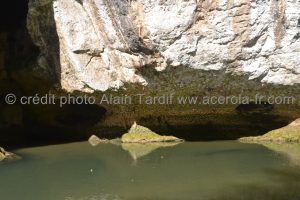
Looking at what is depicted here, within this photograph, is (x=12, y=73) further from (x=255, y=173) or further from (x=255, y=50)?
(x=255, y=173)

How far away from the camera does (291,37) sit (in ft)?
48.6

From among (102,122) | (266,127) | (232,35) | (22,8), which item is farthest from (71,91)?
(266,127)

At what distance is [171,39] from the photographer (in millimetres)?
15000

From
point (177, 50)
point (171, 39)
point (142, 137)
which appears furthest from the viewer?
point (142, 137)

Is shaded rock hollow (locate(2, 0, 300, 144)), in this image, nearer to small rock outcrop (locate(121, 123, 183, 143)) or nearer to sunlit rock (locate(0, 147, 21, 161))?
small rock outcrop (locate(121, 123, 183, 143))

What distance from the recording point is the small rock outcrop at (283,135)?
16172 mm

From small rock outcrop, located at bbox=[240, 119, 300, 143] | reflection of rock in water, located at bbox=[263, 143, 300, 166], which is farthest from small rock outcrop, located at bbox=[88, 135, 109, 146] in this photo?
reflection of rock in water, located at bbox=[263, 143, 300, 166]

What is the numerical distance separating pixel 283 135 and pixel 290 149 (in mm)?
2006

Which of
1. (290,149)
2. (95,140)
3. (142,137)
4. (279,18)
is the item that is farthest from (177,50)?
(95,140)

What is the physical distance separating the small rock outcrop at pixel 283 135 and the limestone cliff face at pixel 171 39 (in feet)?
6.07

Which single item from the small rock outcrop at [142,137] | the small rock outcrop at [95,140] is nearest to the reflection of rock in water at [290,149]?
the small rock outcrop at [142,137]

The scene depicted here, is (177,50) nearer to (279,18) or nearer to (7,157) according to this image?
(279,18)

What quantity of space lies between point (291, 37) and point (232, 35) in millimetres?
1760

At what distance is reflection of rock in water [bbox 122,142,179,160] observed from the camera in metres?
14.4
